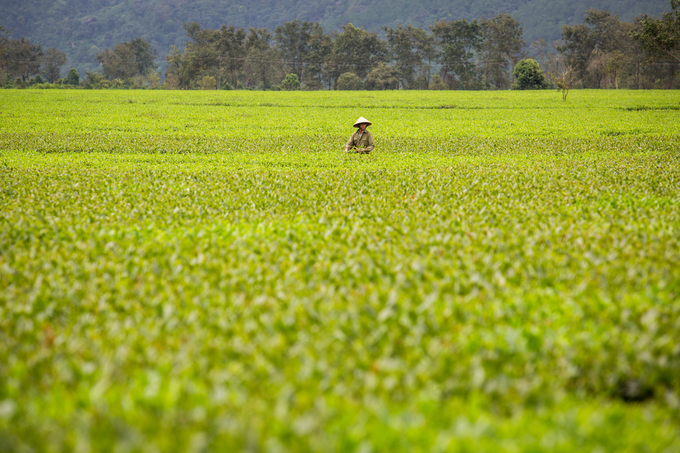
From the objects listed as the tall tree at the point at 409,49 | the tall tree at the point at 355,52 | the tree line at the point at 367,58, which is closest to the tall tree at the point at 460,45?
the tree line at the point at 367,58

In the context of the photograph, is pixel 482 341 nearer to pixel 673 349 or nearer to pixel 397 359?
pixel 397 359

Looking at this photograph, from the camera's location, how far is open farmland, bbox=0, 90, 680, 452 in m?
2.78

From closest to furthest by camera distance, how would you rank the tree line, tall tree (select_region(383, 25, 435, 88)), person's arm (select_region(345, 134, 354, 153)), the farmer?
the farmer, person's arm (select_region(345, 134, 354, 153)), the tree line, tall tree (select_region(383, 25, 435, 88))

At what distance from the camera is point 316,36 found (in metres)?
115

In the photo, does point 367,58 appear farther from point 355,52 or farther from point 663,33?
point 663,33

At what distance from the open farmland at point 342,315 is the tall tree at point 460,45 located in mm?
104317

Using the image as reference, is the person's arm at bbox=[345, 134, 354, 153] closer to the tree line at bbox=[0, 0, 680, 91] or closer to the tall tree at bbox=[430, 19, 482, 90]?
the tree line at bbox=[0, 0, 680, 91]

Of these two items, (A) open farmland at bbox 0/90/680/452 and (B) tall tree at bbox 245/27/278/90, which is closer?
(A) open farmland at bbox 0/90/680/452

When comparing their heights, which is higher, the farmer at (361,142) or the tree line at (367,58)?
the tree line at (367,58)

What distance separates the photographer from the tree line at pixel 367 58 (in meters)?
102

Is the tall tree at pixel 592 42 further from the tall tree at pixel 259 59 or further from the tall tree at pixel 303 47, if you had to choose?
the tall tree at pixel 259 59

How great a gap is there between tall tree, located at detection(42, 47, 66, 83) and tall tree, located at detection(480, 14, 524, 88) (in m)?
101

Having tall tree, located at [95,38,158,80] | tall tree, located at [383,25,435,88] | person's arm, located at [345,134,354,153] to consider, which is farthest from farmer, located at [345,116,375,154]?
tall tree, located at [95,38,158,80]

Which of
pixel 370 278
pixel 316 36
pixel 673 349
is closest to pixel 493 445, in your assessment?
pixel 673 349
